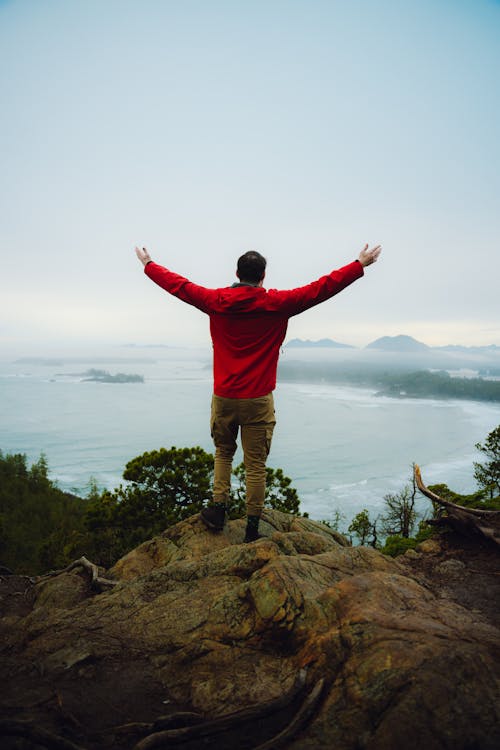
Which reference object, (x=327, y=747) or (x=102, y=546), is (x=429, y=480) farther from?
(x=327, y=747)

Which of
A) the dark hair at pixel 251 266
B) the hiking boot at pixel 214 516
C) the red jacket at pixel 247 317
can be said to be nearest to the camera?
the red jacket at pixel 247 317

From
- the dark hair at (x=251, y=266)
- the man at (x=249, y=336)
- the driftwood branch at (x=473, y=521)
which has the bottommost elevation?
the driftwood branch at (x=473, y=521)

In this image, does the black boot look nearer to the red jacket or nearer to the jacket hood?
the red jacket

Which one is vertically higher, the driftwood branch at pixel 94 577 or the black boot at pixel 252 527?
the black boot at pixel 252 527

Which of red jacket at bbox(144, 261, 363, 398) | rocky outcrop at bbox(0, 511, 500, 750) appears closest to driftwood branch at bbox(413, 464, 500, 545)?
rocky outcrop at bbox(0, 511, 500, 750)

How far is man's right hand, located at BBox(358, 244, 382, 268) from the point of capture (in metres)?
Answer: 3.95

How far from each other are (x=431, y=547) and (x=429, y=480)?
102 metres

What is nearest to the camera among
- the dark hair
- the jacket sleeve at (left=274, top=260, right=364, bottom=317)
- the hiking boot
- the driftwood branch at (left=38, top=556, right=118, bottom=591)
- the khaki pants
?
the jacket sleeve at (left=274, top=260, right=364, bottom=317)

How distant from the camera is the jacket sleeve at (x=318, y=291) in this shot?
389 centimetres

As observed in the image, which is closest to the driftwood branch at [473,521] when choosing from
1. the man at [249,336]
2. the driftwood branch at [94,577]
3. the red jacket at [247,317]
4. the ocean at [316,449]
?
the man at [249,336]

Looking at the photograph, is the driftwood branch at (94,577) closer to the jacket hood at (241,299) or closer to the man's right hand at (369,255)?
the jacket hood at (241,299)

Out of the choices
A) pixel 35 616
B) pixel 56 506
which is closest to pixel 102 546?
pixel 35 616

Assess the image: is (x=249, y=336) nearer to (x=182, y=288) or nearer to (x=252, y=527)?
(x=182, y=288)

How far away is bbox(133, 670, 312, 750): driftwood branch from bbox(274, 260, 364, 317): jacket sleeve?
3.00m
